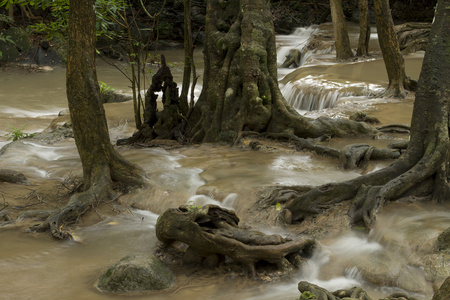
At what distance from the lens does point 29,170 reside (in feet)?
31.3

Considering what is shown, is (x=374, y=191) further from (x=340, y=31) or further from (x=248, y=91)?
(x=340, y=31)

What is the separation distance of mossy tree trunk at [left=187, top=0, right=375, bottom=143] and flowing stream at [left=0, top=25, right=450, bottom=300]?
1.93 ft

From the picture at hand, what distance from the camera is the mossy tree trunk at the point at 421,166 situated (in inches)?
255

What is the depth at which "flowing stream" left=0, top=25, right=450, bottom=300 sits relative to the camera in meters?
5.44

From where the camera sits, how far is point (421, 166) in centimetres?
654

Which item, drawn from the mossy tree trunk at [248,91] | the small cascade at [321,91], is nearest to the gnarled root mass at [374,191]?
the mossy tree trunk at [248,91]

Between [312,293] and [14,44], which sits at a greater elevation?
[14,44]

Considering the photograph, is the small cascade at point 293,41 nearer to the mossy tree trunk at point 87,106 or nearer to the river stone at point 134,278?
the mossy tree trunk at point 87,106

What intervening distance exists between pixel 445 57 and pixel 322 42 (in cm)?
1733

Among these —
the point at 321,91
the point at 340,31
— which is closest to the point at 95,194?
the point at 321,91

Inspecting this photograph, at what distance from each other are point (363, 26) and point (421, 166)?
13844 millimetres

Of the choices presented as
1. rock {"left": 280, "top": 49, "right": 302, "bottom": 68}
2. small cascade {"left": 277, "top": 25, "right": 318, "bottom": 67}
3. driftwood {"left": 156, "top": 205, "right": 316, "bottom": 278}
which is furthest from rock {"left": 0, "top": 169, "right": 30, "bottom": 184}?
small cascade {"left": 277, "top": 25, "right": 318, "bottom": 67}

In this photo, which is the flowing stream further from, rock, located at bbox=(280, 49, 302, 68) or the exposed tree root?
rock, located at bbox=(280, 49, 302, 68)

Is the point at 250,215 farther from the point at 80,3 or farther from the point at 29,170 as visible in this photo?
the point at 29,170
